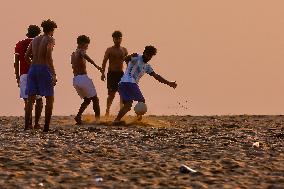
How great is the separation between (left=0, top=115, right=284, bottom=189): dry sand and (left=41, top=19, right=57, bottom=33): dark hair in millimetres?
2066

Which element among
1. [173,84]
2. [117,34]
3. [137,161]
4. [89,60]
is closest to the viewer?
[137,161]

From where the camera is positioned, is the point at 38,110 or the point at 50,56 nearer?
the point at 50,56

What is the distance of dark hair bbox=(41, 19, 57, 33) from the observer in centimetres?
1037

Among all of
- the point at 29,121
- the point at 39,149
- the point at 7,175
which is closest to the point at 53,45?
the point at 29,121

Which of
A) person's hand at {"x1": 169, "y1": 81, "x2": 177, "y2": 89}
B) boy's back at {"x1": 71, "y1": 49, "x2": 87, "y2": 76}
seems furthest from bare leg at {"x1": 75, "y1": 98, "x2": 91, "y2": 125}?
person's hand at {"x1": 169, "y1": 81, "x2": 177, "y2": 89}

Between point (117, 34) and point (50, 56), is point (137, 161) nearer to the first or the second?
point (50, 56)

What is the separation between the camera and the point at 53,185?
5.38 metres

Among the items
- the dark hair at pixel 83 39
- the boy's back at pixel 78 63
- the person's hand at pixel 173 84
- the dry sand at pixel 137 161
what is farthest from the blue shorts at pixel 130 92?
the dry sand at pixel 137 161

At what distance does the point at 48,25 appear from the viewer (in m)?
10.4

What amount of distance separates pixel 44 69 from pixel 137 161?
13.7 ft

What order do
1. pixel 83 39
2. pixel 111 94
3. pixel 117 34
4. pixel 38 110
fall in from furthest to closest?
pixel 111 94, pixel 117 34, pixel 83 39, pixel 38 110

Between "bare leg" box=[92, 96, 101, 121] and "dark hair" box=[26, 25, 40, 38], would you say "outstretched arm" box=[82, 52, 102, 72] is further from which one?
"dark hair" box=[26, 25, 40, 38]

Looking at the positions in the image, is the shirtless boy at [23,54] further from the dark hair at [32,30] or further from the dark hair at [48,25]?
the dark hair at [48,25]

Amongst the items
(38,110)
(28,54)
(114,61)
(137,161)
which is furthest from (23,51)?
(137,161)
